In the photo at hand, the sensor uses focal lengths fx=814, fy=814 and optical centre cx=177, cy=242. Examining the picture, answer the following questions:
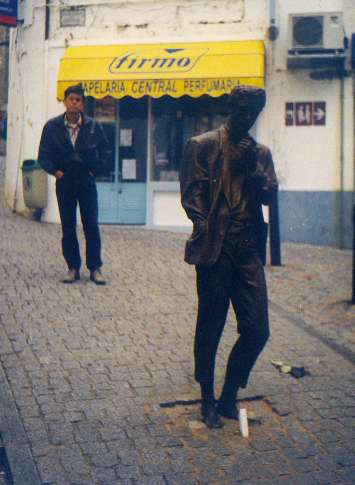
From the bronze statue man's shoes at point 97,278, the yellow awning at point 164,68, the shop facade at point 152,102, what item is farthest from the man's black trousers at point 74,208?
the yellow awning at point 164,68

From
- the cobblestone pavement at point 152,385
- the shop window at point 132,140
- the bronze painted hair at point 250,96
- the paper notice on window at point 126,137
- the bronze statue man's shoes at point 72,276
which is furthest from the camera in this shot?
the paper notice on window at point 126,137

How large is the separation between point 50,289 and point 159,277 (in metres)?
1.48

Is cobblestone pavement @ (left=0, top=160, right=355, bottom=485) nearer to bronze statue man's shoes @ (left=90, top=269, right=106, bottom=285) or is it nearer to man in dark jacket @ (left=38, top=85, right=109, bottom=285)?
bronze statue man's shoes @ (left=90, top=269, right=106, bottom=285)

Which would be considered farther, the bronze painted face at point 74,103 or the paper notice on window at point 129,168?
the paper notice on window at point 129,168

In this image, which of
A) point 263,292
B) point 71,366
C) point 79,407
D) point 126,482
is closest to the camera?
point 126,482

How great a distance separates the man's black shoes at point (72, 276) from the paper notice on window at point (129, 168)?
18.6 ft

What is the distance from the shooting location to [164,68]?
12.9 meters

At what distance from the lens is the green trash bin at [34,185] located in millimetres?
13867

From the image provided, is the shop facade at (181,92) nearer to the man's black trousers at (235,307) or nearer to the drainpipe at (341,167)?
the drainpipe at (341,167)

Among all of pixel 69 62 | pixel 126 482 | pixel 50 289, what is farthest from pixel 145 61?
pixel 126 482

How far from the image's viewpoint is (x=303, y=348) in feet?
21.6

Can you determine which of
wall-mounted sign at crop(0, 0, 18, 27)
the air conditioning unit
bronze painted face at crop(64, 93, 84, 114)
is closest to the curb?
bronze painted face at crop(64, 93, 84, 114)

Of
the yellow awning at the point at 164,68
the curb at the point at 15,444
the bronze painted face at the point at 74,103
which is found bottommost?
the curb at the point at 15,444

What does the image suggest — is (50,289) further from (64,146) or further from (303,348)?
(303,348)
